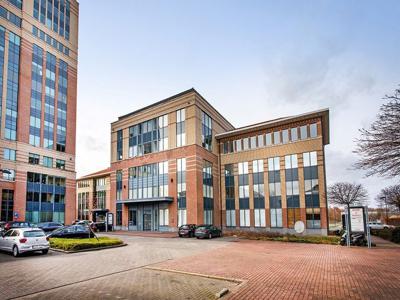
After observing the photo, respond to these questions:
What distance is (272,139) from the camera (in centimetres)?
3938

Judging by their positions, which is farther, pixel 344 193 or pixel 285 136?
pixel 344 193

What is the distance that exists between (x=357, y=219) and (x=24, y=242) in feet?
72.4

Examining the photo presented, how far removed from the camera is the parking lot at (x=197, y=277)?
9023mm

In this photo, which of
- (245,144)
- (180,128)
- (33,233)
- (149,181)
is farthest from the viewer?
(245,144)

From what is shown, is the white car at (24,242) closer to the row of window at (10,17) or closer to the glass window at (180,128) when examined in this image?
the glass window at (180,128)

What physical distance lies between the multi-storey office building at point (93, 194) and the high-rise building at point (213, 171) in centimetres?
2348

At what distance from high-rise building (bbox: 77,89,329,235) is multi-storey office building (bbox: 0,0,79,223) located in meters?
13.9

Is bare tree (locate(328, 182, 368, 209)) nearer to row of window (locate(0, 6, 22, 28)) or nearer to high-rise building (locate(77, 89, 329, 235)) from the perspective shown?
high-rise building (locate(77, 89, 329, 235))

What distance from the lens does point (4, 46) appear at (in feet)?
156

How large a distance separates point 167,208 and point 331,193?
84.6 ft

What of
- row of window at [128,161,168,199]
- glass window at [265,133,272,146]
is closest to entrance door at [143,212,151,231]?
row of window at [128,161,168,199]

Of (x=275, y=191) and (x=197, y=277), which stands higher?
(x=275, y=191)

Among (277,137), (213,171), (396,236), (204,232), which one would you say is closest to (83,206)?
(213,171)

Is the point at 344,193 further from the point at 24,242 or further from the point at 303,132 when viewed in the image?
the point at 24,242
